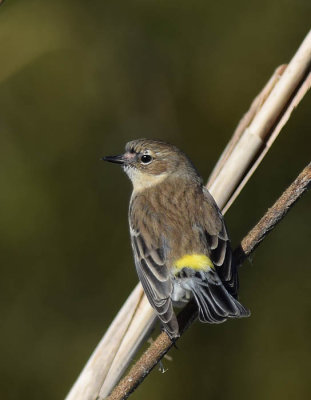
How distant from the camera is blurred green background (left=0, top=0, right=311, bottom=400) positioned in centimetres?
497

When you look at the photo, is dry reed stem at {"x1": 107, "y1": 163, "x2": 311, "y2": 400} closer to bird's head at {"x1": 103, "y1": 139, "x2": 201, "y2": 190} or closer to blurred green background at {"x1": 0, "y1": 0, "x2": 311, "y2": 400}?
bird's head at {"x1": 103, "y1": 139, "x2": 201, "y2": 190}

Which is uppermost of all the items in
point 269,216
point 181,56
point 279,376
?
point 269,216

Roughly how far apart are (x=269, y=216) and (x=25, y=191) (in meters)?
2.81

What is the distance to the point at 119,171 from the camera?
550 centimetres

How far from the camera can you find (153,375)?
4.93 m

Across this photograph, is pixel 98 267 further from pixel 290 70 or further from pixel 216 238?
pixel 290 70

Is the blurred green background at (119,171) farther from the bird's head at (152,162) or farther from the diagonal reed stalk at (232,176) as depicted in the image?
the diagonal reed stalk at (232,176)

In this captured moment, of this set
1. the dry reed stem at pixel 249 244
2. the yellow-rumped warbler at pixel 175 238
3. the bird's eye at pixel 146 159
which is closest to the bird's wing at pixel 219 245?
the yellow-rumped warbler at pixel 175 238

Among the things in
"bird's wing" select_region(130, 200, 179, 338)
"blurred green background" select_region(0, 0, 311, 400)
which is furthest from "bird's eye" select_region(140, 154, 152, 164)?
"blurred green background" select_region(0, 0, 311, 400)

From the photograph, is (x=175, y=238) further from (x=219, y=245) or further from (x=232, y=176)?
(x=232, y=176)

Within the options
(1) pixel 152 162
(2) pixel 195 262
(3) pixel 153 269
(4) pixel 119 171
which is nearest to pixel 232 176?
(2) pixel 195 262

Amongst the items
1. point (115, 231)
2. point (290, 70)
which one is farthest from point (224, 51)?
point (290, 70)

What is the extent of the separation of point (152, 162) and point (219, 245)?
100 centimetres

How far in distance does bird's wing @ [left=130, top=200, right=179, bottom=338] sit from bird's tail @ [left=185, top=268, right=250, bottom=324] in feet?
0.38
